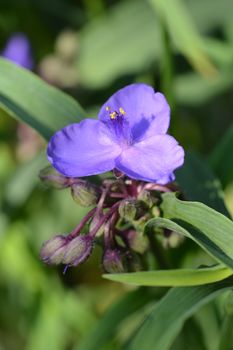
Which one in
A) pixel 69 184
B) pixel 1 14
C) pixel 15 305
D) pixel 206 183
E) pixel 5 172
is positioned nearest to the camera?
pixel 69 184

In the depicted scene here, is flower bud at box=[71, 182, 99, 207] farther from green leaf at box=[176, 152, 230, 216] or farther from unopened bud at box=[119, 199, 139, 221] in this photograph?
green leaf at box=[176, 152, 230, 216]

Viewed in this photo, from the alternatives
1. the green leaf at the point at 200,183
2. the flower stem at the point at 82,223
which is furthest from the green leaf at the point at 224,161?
the flower stem at the point at 82,223

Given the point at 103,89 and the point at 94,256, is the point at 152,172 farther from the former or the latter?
the point at 103,89

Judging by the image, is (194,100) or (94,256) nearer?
(94,256)

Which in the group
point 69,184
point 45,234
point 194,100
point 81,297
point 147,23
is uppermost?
point 69,184

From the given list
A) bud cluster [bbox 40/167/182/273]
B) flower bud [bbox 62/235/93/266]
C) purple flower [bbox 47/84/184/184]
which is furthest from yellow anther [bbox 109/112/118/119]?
flower bud [bbox 62/235/93/266]

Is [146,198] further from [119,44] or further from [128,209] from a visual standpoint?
[119,44]

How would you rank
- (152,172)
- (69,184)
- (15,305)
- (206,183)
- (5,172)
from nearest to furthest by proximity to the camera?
(152,172) → (69,184) → (206,183) → (15,305) → (5,172)

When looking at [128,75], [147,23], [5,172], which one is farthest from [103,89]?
[5,172]
